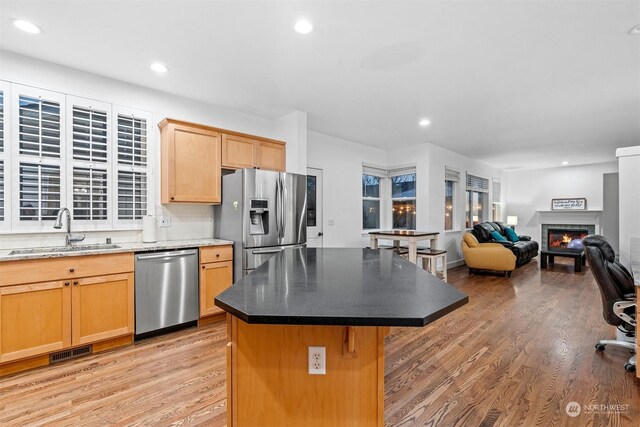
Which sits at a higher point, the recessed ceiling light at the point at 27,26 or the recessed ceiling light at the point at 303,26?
the recessed ceiling light at the point at 27,26

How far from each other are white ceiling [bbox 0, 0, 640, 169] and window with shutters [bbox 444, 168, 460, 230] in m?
2.40

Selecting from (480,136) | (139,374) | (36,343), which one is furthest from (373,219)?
(36,343)

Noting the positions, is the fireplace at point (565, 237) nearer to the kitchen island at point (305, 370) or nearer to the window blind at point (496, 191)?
the window blind at point (496, 191)

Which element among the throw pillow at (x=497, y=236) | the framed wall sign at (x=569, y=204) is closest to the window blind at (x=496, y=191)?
the framed wall sign at (x=569, y=204)

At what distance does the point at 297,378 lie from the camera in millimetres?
1172

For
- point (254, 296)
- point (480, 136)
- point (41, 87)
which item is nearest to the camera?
point (254, 296)

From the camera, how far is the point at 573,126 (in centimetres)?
477

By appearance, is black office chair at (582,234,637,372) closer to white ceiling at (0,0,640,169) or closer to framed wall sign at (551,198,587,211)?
white ceiling at (0,0,640,169)

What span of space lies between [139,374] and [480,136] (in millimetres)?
5887

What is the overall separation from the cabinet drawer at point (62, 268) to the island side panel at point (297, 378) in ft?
6.84

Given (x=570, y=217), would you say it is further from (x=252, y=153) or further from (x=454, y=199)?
(x=252, y=153)

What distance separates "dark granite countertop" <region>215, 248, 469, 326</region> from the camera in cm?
89

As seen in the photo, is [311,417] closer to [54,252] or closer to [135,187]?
[54,252]

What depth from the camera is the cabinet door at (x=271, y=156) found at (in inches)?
153
